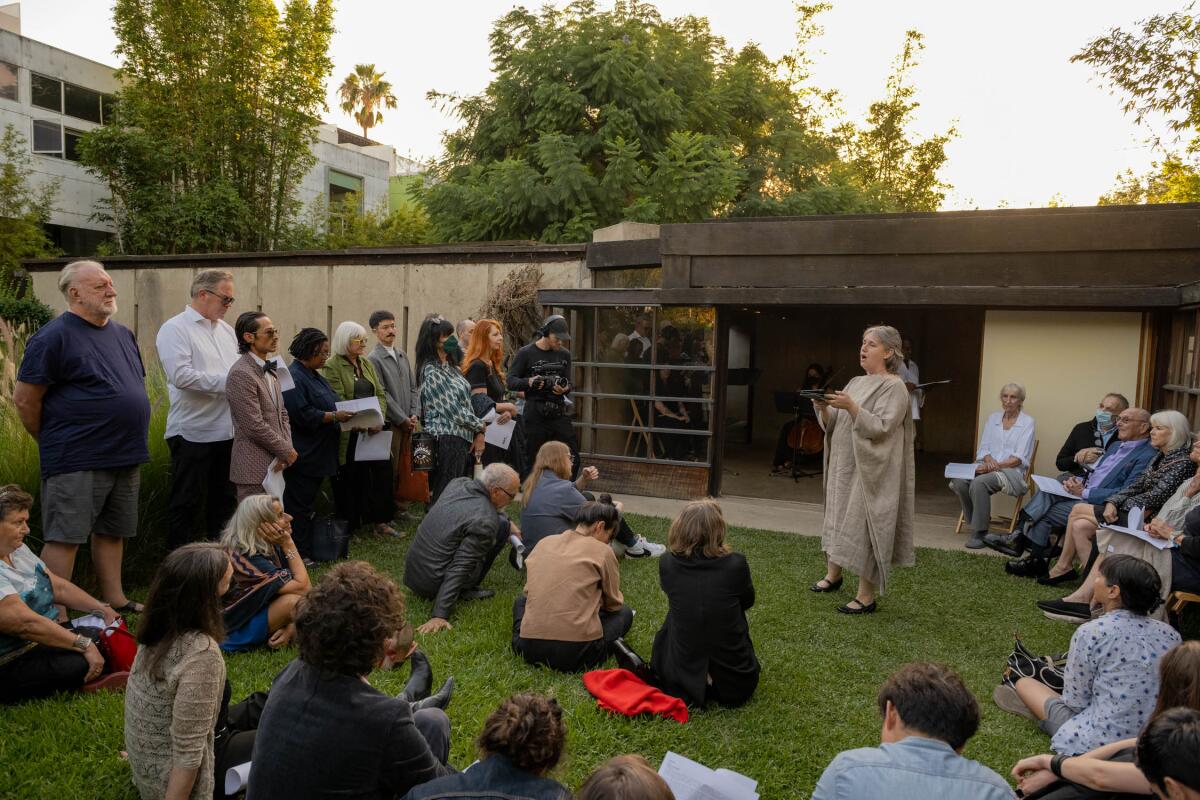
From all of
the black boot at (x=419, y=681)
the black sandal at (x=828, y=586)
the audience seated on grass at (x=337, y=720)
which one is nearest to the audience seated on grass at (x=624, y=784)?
the audience seated on grass at (x=337, y=720)

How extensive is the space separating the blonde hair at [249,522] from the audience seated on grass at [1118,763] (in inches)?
141

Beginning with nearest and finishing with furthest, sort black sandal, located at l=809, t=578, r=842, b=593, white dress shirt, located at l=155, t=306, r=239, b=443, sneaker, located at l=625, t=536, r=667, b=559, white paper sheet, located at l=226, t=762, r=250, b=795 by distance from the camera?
white paper sheet, located at l=226, t=762, r=250, b=795 → white dress shirt, located at l=155, t=306, r=239, b=443 → black sandal, located at l=809, t=578, r=842, b=593 → sneaker, located at l=625, t=536, r=667, b=559

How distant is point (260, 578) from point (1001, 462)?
6292 millimetres

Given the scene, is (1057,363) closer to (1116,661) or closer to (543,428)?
(543,428)

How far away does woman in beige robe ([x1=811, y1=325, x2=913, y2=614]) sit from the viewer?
217 inches

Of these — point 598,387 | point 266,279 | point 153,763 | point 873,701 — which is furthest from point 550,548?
point 266,279

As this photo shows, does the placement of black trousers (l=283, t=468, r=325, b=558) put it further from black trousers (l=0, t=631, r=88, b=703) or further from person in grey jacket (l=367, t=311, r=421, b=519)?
black trousers (l=0, t=631, r=88, b=703)

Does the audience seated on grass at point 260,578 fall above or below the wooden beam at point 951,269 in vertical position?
Answer: below

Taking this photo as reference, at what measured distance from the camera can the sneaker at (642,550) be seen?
680 centimetres

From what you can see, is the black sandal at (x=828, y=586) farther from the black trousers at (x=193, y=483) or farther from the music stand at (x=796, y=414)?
the music stand at (x=796, y=414)

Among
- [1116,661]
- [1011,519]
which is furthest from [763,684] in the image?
[1011,519]

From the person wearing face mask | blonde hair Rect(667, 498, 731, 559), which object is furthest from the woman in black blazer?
the person wearing face mask

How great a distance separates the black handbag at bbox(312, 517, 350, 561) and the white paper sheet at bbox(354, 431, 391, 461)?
0.57m

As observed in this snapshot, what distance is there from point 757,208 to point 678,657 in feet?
58.5
